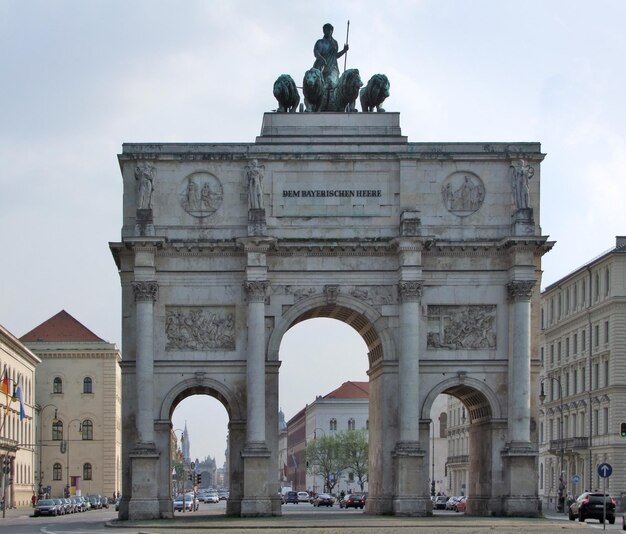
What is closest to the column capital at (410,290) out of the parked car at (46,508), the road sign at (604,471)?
the road sign at (604,471)

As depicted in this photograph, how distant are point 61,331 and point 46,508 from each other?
4811 centimetres

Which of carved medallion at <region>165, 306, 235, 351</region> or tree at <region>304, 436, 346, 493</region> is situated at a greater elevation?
carved medallion at <region>165, 306, 235, 351</region>

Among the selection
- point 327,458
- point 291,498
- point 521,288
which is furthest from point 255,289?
point 327,458

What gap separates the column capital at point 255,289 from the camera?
5916cm

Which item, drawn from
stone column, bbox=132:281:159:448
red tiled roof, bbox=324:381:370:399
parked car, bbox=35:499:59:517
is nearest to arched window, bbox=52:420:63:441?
parked car, bbox=35:499:59:517

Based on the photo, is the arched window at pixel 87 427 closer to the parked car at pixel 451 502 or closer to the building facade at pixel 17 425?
the building facade at pixel 17 425

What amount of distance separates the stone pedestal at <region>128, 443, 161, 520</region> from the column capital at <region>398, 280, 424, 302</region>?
1153 cm

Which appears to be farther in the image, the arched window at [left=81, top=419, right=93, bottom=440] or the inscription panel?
the arched window at [left=81, top=419, right=93, bottom=440]

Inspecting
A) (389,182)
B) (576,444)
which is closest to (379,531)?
(389,182)

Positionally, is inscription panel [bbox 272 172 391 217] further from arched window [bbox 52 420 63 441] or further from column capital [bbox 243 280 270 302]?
arched window [bbox 52 420 63 441]

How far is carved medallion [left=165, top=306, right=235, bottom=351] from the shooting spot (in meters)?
60.3

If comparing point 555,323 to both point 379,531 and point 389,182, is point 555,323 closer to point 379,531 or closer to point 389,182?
point 389,182

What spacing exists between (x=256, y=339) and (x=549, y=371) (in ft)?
157

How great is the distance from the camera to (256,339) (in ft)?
194
